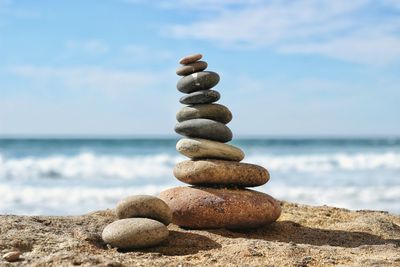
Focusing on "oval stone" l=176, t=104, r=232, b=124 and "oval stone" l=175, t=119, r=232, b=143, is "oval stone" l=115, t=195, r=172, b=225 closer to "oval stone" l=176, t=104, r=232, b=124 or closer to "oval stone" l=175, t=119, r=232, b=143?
"oval stone" l=175, t=119, r=232, b=143

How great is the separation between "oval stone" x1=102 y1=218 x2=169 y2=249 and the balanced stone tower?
1079 millimetres

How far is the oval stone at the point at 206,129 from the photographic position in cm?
842

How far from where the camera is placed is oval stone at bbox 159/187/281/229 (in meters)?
7.95

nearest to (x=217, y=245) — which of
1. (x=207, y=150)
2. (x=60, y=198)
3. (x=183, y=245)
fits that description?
(x=183, y=245)

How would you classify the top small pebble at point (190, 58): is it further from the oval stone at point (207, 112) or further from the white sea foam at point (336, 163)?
the white sea foam at point (336, 163)

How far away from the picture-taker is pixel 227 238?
24.6 feet

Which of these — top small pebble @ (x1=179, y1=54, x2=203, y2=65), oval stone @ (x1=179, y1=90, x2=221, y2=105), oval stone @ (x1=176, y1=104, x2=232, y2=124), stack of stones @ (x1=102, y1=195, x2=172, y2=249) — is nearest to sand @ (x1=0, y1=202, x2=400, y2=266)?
stack of stones @ (x1=102, y1=195, x2=172, y2=249)

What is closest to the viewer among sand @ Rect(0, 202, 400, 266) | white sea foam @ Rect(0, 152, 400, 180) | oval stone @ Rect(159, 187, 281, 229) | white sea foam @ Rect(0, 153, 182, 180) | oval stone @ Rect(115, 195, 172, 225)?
sand @ Rect(0, 202, 400, 266)

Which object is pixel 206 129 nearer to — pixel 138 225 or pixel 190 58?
pixel 190 58

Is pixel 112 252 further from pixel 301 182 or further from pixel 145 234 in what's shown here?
pixel 301 182

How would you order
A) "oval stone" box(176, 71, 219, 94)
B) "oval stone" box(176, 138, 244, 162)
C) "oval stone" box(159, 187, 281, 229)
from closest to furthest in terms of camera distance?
"oval stone" box(159, 187, 281, 229) → "oval stone" box(176, 138, 244, 162) → "oval stone" box(176, 71, 219, 94)

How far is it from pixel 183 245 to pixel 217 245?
0.41m

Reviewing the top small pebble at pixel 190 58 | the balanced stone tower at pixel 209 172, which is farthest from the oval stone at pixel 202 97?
the top small pebble at pixel 190 58

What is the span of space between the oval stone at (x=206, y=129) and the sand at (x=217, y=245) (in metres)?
1.37
